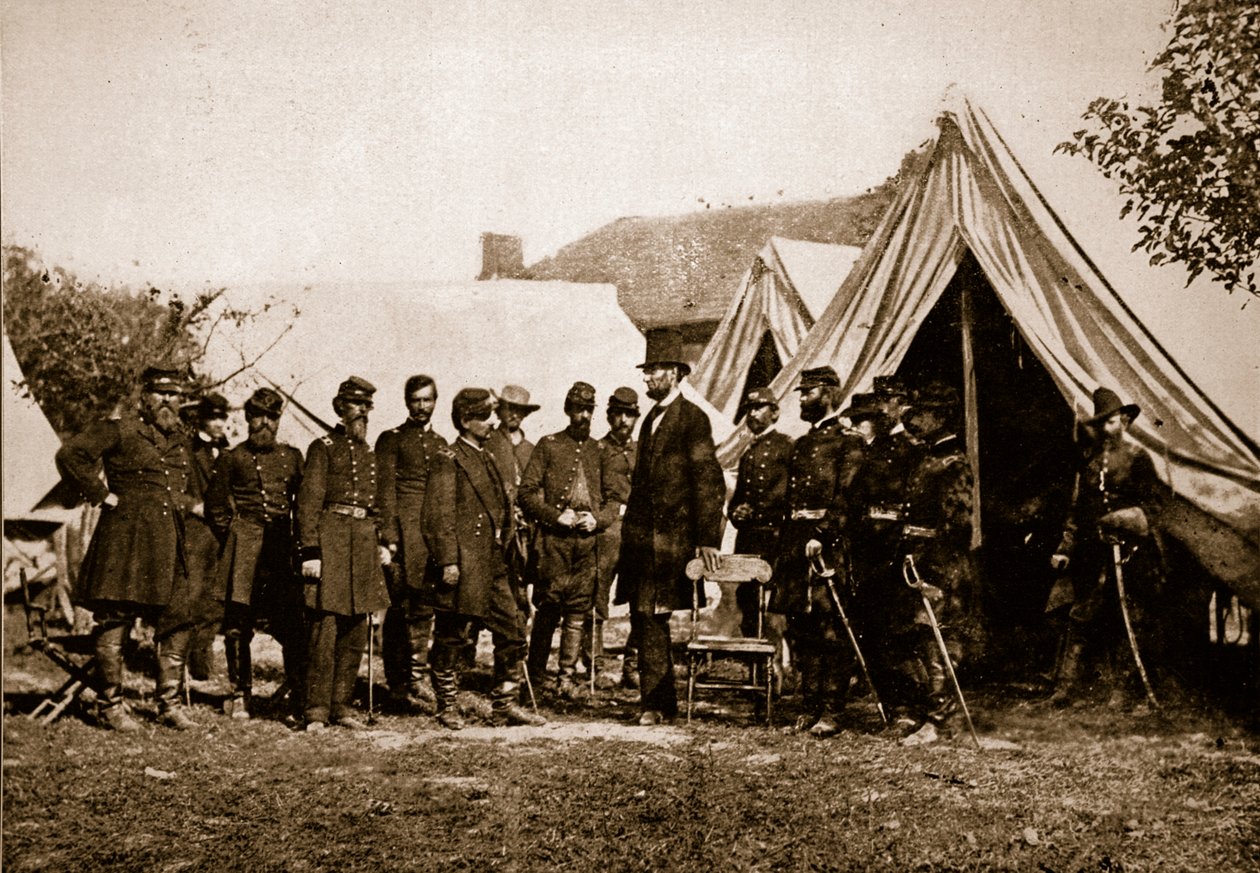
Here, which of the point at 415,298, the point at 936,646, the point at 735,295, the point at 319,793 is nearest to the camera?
the point at 319,793

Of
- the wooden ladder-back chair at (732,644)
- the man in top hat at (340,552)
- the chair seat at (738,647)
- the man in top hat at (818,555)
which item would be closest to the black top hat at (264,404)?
the man in top hat at (340,552)

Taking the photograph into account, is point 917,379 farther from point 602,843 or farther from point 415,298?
point 602,843

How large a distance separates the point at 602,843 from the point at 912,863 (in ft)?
3.50

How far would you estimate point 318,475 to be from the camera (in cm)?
557

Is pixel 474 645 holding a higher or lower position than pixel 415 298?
lower

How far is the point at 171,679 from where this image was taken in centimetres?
565

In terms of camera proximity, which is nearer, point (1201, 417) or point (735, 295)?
point (1201, 417)

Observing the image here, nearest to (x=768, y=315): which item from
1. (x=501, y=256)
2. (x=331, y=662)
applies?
(x=501, y=256)

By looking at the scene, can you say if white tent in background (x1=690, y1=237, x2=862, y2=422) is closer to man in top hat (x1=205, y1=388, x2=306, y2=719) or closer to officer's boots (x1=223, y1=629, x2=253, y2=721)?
man in top hat (x1=205, y1=388, x2=306, y2=719)

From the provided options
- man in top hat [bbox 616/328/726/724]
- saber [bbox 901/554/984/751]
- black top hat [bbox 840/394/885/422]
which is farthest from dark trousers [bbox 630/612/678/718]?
black top hat [bbox 840/394/885/422]

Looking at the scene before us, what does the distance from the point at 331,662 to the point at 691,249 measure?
2974mm

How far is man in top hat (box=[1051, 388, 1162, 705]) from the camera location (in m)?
5.51

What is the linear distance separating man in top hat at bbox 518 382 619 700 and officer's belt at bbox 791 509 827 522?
3.89 ft

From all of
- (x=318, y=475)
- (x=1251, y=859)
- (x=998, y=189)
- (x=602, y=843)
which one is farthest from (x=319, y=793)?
(x=998, y=189)
